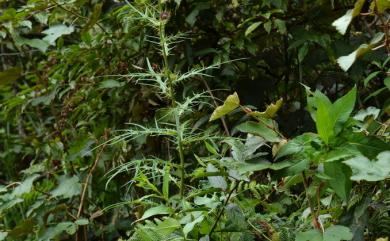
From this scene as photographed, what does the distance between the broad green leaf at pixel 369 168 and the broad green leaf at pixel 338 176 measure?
0.03 metres

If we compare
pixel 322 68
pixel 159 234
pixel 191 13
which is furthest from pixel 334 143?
pixel 322 68

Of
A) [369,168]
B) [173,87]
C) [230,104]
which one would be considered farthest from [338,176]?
[173,87]

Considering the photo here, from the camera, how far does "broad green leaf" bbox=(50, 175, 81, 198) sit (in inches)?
70.2

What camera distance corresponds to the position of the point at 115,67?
187 centimetres

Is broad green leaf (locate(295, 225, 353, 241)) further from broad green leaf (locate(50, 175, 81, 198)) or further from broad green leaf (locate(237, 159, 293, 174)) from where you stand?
broad green leaf (locate(50, 175, 81, 198))

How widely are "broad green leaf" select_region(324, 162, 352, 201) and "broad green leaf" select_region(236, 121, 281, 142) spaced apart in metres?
0.10

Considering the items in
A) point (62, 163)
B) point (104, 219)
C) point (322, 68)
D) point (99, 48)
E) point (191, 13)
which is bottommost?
point (104, 219)

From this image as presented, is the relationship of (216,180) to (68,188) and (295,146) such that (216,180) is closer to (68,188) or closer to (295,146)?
(295,146)

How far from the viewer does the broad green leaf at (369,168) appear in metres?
0.89

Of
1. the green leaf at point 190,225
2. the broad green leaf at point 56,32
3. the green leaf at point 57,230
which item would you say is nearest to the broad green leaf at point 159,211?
the green leaf at point 190,225

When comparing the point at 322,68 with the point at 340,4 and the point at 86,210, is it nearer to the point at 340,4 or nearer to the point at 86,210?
the point at 340,4

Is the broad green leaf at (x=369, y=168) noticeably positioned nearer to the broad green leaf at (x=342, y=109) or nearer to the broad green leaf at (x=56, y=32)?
the broad green leaf at (x=342, y=109)

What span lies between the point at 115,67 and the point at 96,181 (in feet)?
1.14

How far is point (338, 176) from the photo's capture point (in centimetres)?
94
